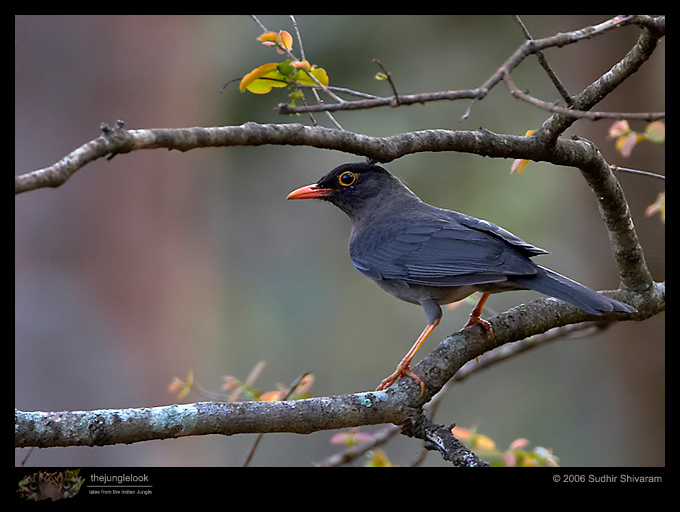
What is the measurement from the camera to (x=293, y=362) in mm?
12008

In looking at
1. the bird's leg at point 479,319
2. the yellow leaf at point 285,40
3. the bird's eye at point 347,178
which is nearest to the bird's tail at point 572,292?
the bird's leg at point 479,319

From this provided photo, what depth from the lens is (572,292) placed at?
11.8 feet

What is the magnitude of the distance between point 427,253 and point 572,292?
1083 millimetres

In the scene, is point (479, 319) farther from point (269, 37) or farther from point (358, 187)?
point (269, 37)

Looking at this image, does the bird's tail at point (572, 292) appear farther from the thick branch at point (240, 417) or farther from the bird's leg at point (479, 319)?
the thick branch at point (240, 417)

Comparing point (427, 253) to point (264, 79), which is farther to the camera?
point (427, 253)

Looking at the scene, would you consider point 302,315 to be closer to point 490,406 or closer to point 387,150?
point 490,406

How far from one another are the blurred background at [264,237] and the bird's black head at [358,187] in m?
2.09

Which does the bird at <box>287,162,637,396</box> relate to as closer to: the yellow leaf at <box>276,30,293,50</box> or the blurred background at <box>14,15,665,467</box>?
the yellow leaf at <box>276,30,293,50</box>

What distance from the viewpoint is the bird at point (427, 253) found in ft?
12.5

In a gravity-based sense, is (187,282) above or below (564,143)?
below

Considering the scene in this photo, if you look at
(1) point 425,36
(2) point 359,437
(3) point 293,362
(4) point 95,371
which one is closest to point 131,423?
(2) point 359,437

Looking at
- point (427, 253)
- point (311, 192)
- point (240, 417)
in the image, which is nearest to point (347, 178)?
point (311, 192)

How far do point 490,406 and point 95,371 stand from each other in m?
7.46
